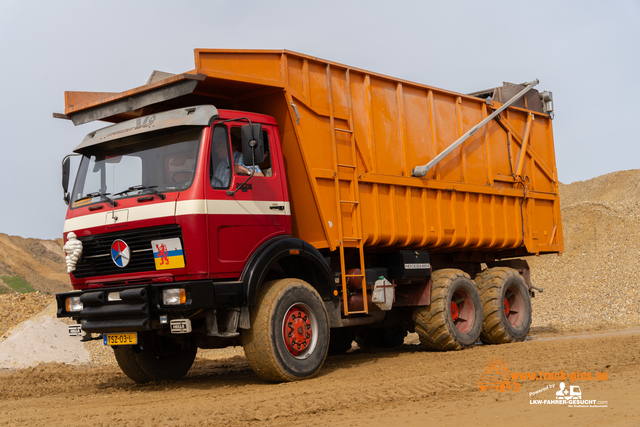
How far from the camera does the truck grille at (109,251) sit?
284 inches

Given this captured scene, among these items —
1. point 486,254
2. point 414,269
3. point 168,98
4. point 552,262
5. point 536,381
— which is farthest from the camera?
point 552,262

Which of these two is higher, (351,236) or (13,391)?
(351,236)

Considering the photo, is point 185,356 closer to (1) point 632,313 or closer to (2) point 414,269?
(2) point 414,269

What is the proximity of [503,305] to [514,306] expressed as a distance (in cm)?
82

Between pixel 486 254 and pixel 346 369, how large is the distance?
4852 millimetres

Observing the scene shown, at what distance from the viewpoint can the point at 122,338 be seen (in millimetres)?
7441

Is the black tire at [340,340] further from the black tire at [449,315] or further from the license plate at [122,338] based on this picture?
the license plate at [122,338]

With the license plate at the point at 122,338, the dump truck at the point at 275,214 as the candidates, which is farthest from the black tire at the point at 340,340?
the license plate at the point at 122,338

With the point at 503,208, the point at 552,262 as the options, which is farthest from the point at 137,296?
the point at 552,262

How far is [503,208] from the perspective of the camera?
1179 centimetres

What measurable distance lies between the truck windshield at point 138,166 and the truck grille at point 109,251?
17.6 inches

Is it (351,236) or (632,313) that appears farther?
(632,313)

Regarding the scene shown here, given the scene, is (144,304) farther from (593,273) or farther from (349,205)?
(593,273)

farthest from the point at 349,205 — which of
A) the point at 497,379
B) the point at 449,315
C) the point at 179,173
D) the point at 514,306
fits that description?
the point at 514,306
